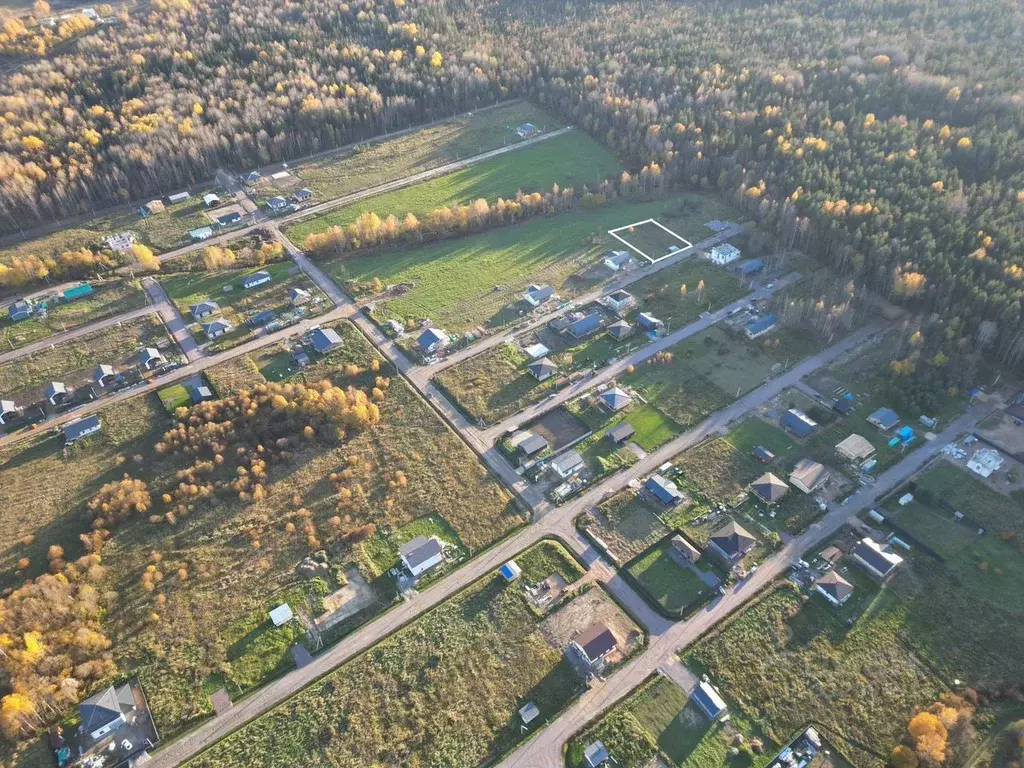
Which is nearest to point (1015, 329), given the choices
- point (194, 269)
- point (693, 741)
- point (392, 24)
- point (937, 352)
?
point (937, 352)

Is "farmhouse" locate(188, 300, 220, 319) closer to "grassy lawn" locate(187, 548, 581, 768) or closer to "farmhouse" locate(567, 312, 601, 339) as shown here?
"farmhouse" locate(567, 312, 601, 339)

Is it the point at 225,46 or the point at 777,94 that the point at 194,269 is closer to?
the point at 225,46

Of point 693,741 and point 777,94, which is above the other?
point 777,94

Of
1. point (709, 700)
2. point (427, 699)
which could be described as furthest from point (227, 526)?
point (709, 700)

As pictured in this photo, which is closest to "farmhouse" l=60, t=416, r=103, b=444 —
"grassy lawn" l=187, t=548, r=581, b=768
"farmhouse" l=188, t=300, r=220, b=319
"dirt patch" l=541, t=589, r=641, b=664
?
"farmhouse" l=188, t=300, r=220, b=319

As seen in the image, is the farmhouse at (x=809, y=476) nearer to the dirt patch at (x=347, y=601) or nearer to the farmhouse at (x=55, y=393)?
the dirt patch at (x=347, y=601)

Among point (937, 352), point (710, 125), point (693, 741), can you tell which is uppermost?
point (710, 125)
